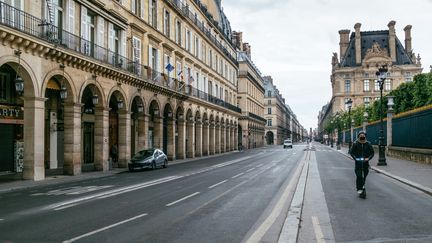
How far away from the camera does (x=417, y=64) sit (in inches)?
5007

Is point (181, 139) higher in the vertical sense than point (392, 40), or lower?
lower

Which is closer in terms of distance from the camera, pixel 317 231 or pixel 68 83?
pixel 317 231

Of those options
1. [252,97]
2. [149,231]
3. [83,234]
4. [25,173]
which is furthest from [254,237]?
[252,97]

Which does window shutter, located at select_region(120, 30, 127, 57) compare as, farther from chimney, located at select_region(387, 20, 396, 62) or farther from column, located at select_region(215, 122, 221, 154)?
chimney, located at select_region(387, 20, 396, 62)

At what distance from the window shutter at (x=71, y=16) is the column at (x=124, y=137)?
7.62 metres

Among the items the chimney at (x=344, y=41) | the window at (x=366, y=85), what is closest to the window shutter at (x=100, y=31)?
the window at (x=366, y=85)

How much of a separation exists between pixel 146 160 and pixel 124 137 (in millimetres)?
3383

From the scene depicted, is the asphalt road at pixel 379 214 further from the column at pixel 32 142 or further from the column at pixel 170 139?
the column at pixel 170 139

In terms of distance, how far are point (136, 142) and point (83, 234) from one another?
2897 centimetres

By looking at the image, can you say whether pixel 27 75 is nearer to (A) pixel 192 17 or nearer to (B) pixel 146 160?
(B) pixel 146 160

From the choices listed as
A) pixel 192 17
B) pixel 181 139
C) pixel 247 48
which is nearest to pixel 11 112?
pixel 181 139

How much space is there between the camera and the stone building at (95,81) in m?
20.3

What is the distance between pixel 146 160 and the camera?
1093 inches

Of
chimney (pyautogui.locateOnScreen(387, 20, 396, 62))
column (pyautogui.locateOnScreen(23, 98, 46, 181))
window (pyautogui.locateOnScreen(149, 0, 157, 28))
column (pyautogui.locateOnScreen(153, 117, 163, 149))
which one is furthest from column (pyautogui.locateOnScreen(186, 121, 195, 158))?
chimney (pyautogui.locateOnScreen(387, 20, 396, 62))
